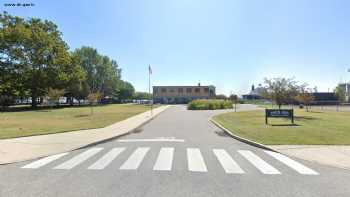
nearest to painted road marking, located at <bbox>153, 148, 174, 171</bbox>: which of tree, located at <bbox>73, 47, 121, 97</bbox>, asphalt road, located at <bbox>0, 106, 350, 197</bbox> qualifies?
asphalt road, located at <bbox>0, 106, 350, 197</bbox>

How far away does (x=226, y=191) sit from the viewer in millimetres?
5531

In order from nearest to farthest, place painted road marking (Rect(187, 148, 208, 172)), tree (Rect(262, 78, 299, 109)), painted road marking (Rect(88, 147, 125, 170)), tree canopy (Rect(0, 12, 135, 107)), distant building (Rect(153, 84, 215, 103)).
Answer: painted road marking (Rect(187, 148, 208, 172)) < painted road marking (Rect(88, 147, 125, 170)) < tree (Rect(262, 78, 299, 109)) < tree canopy (Rect(0, 12, 135, 107)) < distant building (Rect(153, 84, 215, 103))

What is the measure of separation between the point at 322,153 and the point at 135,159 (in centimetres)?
613

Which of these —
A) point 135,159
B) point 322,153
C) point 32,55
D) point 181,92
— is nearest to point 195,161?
point 135,159

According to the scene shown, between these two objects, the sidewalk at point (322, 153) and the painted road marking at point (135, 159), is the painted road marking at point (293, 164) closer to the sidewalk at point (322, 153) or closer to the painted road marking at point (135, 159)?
the sidewalk at point (322, 153)

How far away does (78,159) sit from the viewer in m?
8.55

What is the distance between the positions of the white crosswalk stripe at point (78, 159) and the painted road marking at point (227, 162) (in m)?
4.15

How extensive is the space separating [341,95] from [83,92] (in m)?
68.9

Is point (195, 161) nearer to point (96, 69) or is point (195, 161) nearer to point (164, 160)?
point (164, 160)

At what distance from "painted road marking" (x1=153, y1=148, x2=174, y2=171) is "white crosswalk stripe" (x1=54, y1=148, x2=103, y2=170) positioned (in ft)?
7.48

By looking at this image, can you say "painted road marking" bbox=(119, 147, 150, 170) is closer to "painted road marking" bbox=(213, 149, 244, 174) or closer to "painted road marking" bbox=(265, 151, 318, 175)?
"painted road marking" bbox=(213, 149, 244, 174)

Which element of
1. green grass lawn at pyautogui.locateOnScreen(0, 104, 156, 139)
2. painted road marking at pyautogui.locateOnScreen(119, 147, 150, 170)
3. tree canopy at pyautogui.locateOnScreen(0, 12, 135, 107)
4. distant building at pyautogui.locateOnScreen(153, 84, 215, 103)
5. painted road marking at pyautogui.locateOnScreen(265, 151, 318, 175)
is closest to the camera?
painted road marking at pyautogui.locateOnScreen(265, 151, 318, 175)

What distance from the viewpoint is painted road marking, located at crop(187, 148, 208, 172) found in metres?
7.31

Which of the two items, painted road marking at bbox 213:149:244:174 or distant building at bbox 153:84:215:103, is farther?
distant building at bbox 153:84:215:103
